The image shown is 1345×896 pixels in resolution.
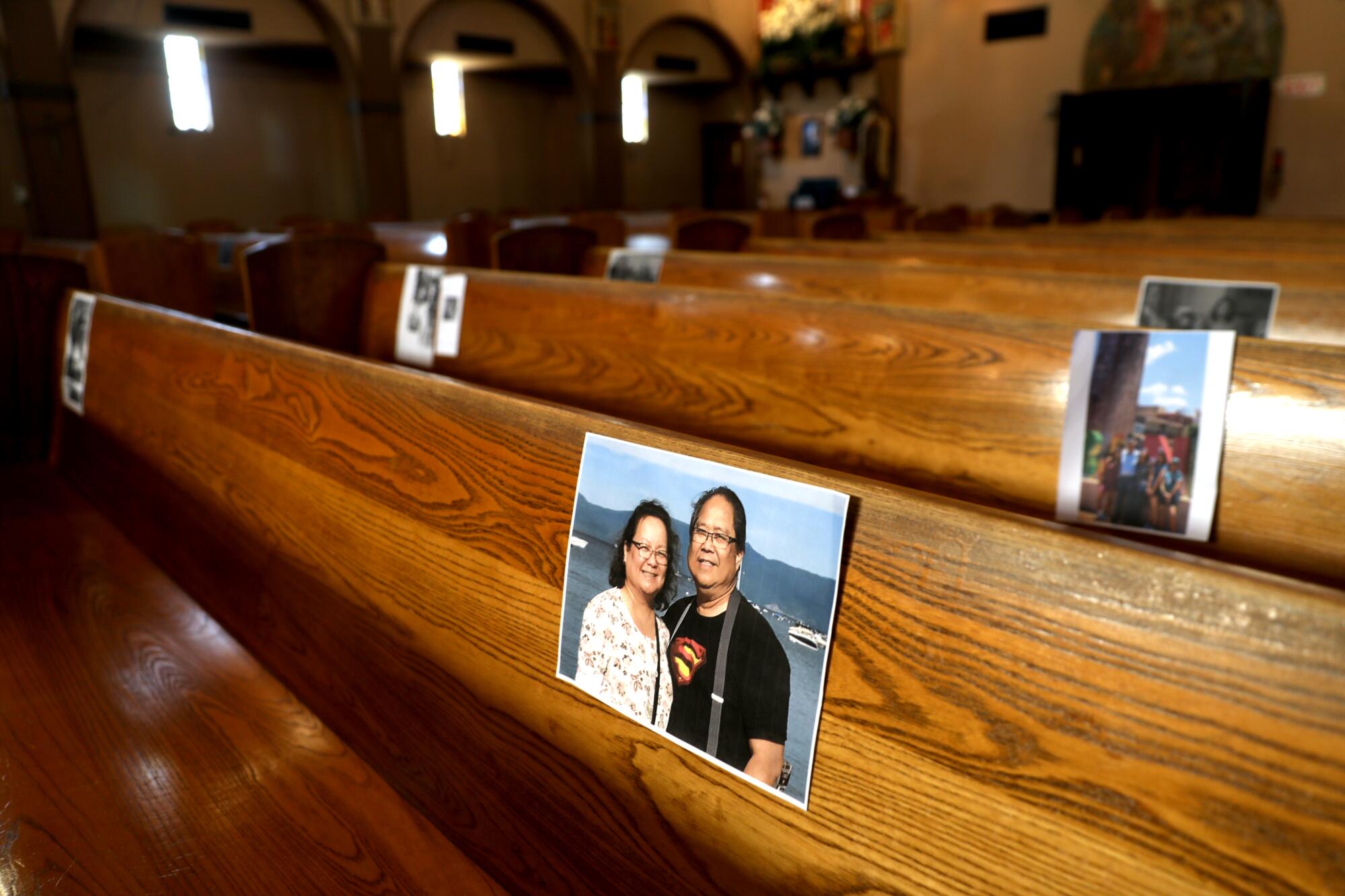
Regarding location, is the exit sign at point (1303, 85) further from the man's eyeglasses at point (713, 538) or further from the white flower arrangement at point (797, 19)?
the man's eyeglasses at point (713, 538)

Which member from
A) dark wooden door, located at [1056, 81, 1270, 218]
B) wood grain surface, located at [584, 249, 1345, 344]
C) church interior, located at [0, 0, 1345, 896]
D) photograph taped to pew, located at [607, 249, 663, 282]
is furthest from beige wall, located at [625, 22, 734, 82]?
church interior, located at [0, 0, 1345, 896]

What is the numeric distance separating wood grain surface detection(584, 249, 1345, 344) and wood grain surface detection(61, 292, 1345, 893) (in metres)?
1.06

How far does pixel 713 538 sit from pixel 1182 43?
11867 millimetres

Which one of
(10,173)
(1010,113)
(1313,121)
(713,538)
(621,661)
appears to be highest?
(1010,113)

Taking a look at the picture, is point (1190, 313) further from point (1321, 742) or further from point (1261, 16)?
point (1261, 16)

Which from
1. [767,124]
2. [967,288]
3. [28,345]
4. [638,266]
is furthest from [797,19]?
[28,345]

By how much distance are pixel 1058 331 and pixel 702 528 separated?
2.49ft

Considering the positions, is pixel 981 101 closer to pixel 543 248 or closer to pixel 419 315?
pixel 543 248

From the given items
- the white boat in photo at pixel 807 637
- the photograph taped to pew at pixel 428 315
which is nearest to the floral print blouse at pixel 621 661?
the white boat in photo at pixel 807 637

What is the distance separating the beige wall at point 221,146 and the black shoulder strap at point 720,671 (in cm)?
1118

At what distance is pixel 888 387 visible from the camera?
1.29m

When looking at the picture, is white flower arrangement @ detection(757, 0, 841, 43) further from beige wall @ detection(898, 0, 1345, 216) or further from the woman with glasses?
the woman with glasses

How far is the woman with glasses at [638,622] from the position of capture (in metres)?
0.62

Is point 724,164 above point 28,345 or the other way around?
above
